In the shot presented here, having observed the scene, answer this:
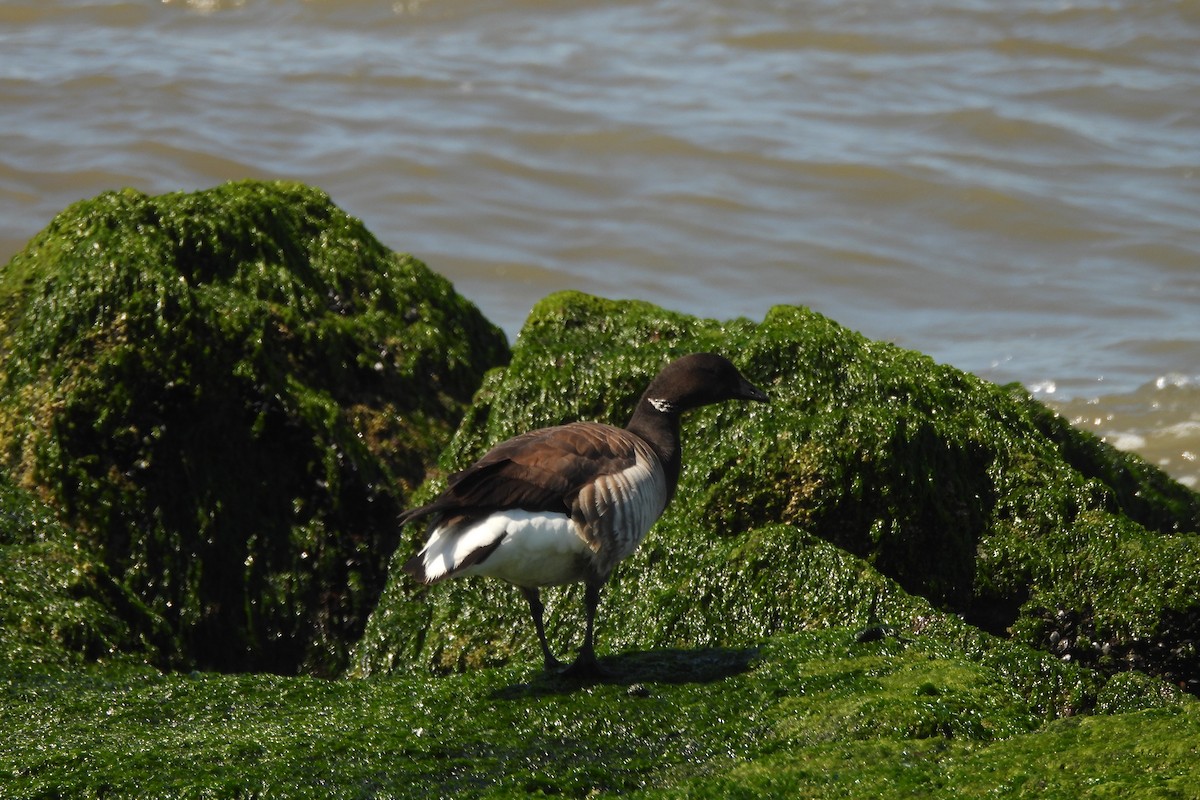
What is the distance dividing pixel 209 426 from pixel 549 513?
2.22 metres

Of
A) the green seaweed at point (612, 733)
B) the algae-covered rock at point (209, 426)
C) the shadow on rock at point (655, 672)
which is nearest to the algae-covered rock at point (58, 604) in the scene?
the algae-covered rock at point (209, 426)

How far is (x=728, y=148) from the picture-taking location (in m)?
16.0

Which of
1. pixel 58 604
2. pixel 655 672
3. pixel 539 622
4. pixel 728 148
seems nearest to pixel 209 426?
pixel 58 604

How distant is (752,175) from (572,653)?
1051 cm

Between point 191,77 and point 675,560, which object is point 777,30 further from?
point 675,560

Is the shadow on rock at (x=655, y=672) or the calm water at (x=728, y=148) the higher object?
the calm water at (x=728, y=148)

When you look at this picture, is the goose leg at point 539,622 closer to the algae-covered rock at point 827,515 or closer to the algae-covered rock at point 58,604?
the algae-covered rock at point 827,515

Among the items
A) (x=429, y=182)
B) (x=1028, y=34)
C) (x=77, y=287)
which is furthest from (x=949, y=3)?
(x=77, y=287)

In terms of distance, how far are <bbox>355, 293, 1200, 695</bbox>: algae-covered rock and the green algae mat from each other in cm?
2

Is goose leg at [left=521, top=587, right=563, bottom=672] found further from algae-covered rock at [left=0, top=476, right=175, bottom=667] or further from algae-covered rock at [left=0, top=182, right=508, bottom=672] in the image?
algae-covered rock at [left=0, top=476, right=175, bottom=667]

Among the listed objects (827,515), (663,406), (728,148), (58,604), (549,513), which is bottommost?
(58,604)

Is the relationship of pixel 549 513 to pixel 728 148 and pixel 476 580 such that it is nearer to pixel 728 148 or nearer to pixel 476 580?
pixel 476 580

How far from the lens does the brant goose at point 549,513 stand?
4.90 m

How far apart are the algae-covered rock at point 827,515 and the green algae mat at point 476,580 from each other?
2 centimetres
